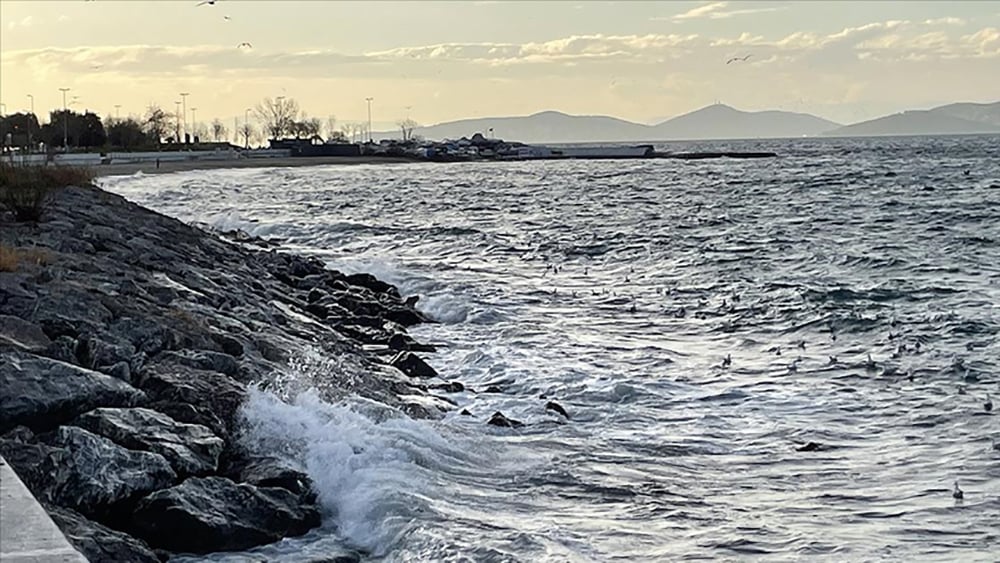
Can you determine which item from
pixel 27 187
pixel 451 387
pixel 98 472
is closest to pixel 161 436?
pixel 98 472

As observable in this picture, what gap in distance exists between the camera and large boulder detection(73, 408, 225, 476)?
322 inches

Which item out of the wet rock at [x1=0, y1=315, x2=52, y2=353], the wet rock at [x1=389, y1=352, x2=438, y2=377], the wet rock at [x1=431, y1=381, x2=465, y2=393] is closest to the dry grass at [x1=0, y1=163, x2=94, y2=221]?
the wet rock at [x1=389, y1=352, x2=438, y2=377]

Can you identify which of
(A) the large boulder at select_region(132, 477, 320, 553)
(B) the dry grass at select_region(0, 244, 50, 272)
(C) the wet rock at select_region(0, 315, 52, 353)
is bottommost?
(A) the large boulder at select_region(132, 477, 320, 553)

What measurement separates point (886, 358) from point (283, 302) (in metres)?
9.36

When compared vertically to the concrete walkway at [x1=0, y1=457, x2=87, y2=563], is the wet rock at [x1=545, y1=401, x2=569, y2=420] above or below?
below

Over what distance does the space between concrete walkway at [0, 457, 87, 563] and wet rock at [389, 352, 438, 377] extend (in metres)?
9.02

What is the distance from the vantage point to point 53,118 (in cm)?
12238

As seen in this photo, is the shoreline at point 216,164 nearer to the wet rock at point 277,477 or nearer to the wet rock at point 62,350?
the wet rock at point 62,350

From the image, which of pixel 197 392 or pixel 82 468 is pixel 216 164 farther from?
pixel 82 468

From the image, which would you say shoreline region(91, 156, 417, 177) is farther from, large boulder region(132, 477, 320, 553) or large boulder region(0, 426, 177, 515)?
large boulder region(132, 477, 320, 553)

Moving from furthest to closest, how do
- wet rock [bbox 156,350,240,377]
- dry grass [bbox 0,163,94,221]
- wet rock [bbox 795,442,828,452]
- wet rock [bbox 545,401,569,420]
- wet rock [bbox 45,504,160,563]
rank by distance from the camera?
dry grass [bbox 0,163,94,221] → wet rock [bbox 545,401,569,420] → wet rock [bbox 795,442,828,452] → wet rock [bbox 156,350,240,377] → wet rock [bbox 45,504,160,563]

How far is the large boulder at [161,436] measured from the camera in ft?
26.8

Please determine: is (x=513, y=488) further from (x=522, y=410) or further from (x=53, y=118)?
(x=53, y=118)

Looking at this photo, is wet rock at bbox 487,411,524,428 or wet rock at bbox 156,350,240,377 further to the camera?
wet rock at bbox 487,411,524,428
